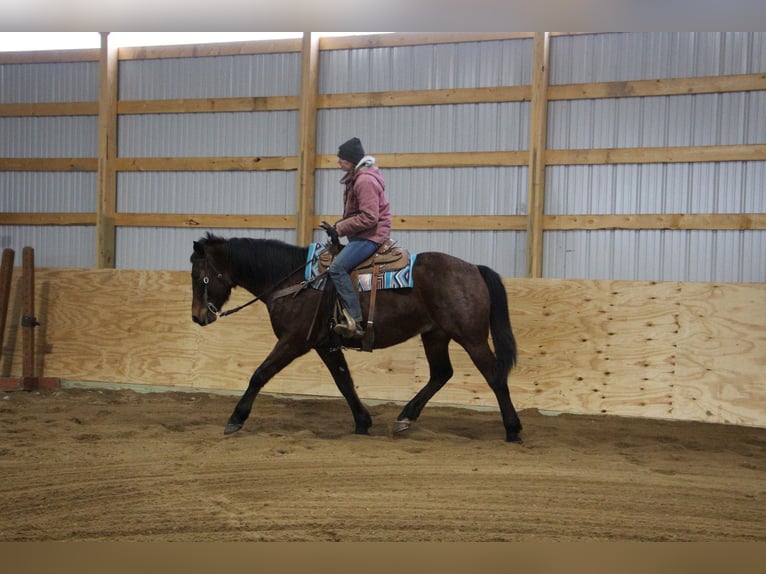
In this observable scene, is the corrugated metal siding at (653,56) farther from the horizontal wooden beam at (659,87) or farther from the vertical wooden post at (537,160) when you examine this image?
the vertical wooden post at (537,160)

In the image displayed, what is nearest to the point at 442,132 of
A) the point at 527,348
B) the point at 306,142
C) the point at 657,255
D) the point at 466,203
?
the point at 466,203

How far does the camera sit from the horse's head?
6.57m

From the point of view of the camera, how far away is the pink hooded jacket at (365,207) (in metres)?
6.03

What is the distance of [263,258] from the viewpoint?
6457 millimetres

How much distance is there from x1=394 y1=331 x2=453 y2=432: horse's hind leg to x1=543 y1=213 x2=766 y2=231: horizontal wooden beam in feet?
14.3

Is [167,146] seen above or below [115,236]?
above

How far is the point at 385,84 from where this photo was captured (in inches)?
435

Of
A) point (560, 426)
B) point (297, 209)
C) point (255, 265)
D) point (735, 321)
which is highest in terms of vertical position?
point (297, 209)

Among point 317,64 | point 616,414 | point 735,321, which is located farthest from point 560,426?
point 317,64

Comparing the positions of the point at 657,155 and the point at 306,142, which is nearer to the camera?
the point at 657,155

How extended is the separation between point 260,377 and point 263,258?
3.61 ft

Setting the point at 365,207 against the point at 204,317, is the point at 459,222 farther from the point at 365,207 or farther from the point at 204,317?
the point at 204,317

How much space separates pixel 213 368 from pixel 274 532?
210 inches

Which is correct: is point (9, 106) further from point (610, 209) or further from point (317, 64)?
point (610, 209)
